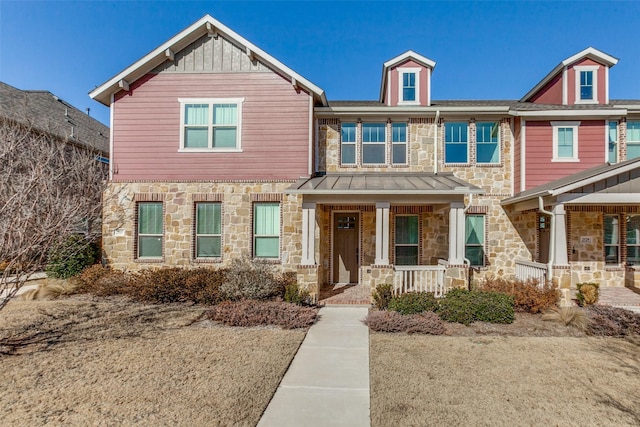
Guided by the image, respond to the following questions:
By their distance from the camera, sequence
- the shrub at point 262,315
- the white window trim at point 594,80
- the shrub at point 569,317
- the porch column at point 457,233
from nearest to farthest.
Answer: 1. the shrub at point 569,317
2. the shrub at point 262,315
3. the porch column at point 457,233
4. the white window trim at point 594,80

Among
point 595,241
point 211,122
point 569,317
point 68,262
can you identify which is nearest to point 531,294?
point 569,317

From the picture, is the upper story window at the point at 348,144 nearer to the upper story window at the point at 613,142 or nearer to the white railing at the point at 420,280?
the white railing at the point at 420,280

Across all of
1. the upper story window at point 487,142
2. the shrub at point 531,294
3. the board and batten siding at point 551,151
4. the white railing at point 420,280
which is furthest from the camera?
the upper story window at point 487,142

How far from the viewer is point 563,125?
36.9 ft

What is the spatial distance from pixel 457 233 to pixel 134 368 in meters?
8.22

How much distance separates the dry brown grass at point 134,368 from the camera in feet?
12.7

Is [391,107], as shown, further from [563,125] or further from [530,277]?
[530,277]

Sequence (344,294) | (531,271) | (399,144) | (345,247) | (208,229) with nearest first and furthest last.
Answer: (531,271)
(344,294)
(208,229)
(399,144)
(345,247)

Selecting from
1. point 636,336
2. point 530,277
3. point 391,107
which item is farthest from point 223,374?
point 391,107

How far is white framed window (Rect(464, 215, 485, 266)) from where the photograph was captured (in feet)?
37.5

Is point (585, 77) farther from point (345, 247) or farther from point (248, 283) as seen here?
point (248, 283)

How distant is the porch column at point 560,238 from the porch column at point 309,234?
21.9ft

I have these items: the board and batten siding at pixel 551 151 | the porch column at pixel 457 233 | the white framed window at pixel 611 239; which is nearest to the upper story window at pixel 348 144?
the porch column at pixel 457 233

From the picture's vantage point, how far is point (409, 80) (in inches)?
483
